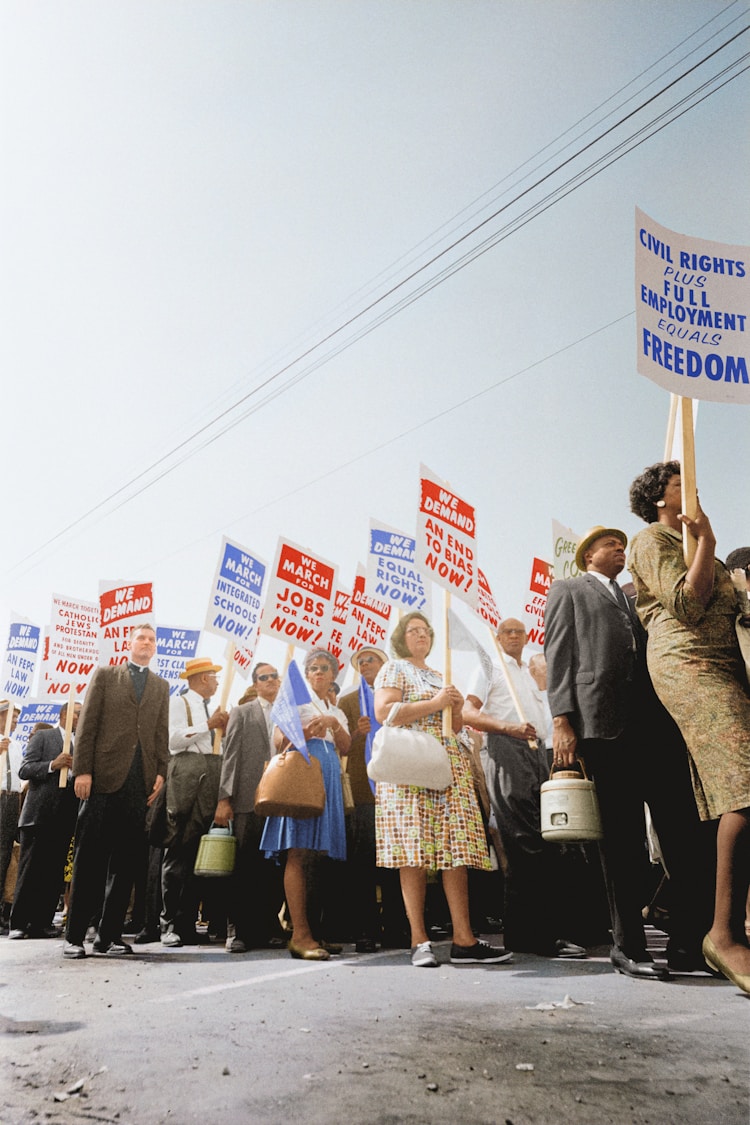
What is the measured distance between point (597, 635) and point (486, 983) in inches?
57.3

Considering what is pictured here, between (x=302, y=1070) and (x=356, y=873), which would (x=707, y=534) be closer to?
(x=302, y=1070)

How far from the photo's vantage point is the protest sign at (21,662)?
33.7 ft

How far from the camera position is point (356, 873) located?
5.58 m

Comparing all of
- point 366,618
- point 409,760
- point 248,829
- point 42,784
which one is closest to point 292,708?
point 409,760

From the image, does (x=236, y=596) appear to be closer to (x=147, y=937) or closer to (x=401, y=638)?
(x=147, y=937)

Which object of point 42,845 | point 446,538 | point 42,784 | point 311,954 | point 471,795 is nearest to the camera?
point 311,954

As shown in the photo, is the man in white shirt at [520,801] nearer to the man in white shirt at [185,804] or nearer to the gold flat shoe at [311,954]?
the gold flat shoe at [311,954]

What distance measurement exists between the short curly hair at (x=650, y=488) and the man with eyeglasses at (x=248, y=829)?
2929 millimetres

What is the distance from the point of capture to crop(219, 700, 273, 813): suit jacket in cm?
588

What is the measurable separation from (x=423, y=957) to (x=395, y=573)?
4779 mm

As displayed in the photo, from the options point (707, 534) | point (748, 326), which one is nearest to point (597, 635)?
point (707, 534)

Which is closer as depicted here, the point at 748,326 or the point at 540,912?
the point at 748,326

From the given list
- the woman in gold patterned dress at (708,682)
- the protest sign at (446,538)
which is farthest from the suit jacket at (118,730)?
the woman in gold patterned dress at (708,682)

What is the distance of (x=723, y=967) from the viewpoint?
2.83m
